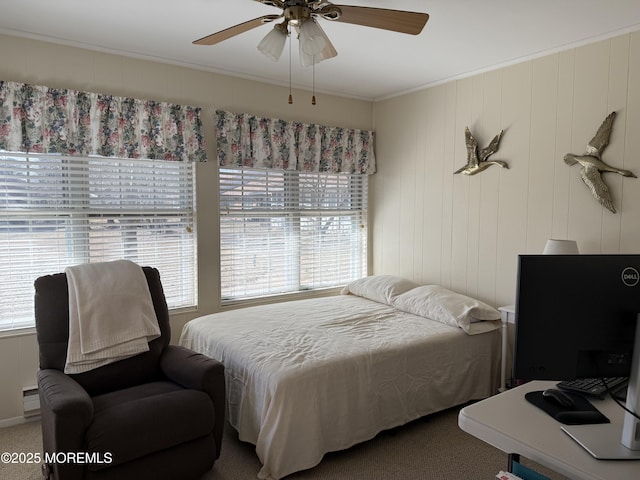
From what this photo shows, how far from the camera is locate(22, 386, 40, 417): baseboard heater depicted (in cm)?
315

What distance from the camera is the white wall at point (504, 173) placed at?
302 cm

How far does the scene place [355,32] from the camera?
9.94ft

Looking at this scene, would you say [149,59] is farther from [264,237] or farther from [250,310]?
[250,310]

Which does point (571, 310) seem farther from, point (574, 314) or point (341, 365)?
point (341, 365)

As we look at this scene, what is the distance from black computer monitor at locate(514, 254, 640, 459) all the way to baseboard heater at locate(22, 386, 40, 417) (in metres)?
3.17

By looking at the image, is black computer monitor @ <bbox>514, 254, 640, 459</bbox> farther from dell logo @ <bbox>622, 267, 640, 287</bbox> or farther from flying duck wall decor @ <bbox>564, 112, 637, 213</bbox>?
flying duck wall decor @ <bbox>564, 112, 637, 213</bbox>

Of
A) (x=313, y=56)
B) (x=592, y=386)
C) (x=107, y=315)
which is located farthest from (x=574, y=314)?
(x=107, y=315)

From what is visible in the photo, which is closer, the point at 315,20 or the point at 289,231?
the point at 315,20

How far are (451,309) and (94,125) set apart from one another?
2.88 m

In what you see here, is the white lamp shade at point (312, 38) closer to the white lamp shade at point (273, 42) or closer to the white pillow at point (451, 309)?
the white lamp shade at point (273, 42)

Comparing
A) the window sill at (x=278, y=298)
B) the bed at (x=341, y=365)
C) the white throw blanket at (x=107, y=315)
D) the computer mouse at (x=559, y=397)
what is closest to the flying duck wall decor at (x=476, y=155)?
the bed at (x=341, y=365)

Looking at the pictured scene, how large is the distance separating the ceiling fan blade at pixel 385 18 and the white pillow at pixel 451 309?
1.96 meters

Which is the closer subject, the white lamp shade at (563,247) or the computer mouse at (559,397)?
the computer mouse at (559,397)

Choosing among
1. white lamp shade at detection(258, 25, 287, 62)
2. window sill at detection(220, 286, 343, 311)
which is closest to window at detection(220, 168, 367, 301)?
window sill at detection(220, 286, 343, 311)
